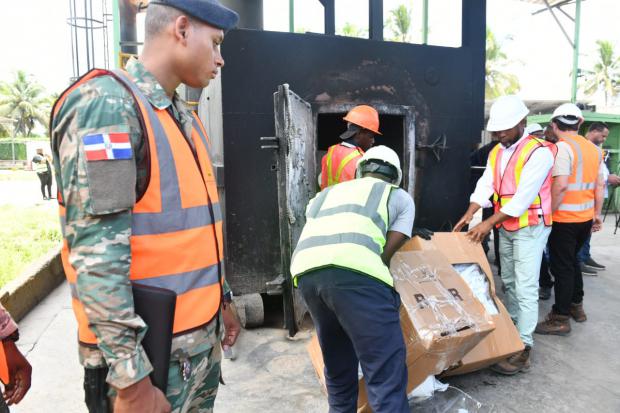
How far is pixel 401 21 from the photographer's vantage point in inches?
1177

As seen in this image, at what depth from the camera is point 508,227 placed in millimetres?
3406

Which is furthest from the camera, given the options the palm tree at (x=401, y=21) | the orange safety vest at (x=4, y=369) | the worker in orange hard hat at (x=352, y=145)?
the palm tree at (x=401, y=21)

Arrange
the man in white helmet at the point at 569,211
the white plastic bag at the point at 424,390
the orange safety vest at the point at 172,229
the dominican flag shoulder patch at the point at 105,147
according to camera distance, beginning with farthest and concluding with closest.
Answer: the man in white helmet at the point at 569,211
the white plastic bag at the point at 424,390
the orange safety vest at the point at 172,229
the dominican flag shoulder patch at the point at 105,147

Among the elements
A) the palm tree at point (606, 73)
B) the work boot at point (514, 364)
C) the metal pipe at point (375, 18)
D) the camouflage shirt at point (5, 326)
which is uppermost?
the palm tree at point (606, 73)

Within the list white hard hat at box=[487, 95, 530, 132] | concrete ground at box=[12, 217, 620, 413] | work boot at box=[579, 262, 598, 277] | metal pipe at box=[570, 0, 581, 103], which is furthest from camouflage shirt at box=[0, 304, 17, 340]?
metal pipe at box=[570, 0, 581, 103]

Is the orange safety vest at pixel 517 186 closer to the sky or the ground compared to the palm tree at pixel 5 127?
closer to the ground

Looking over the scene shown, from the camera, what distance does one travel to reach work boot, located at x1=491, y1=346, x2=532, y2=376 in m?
3.20

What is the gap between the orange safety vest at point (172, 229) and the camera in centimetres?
121

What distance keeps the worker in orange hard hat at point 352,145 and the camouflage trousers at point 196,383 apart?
266 centimetres

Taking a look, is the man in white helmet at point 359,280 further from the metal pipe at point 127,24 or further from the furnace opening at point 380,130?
the metal pipe at point 127,24

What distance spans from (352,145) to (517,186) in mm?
1466

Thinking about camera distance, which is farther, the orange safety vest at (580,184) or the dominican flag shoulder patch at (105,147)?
the orange safety vest at (580,184)

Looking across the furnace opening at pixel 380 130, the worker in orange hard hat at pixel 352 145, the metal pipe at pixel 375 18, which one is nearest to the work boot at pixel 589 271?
the furnace opening at pixel 380 130

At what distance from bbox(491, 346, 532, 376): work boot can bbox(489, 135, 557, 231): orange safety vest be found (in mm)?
911
